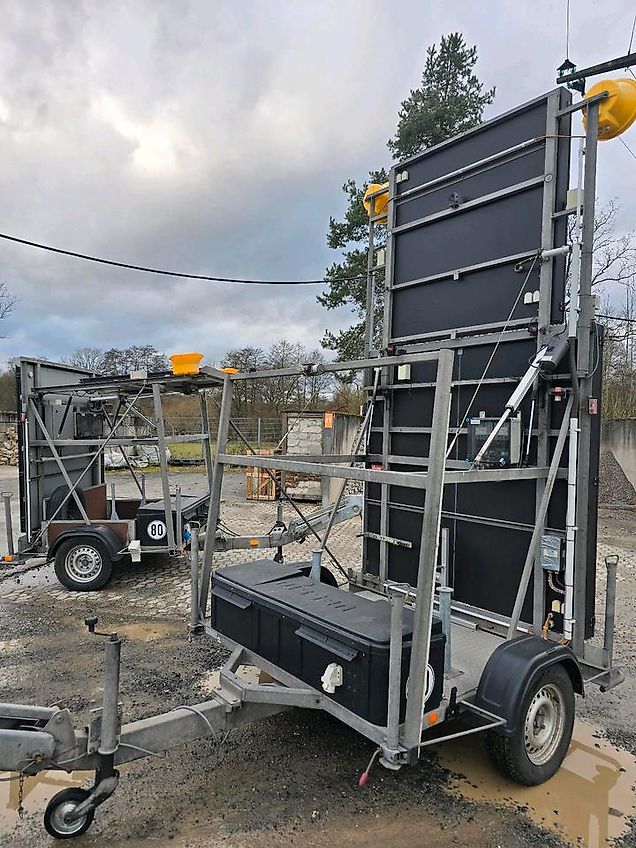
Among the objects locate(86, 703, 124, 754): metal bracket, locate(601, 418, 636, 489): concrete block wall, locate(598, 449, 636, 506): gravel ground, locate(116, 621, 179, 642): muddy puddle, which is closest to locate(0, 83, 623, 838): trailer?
locate(86, 703, 124, 754): metal bracket

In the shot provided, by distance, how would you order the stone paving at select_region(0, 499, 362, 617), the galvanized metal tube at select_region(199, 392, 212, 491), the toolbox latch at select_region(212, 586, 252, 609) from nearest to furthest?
the toolbox latch at select_region(212, 586, 252, 609)
the stone paving at select_region(0, 499, 362, 617)
the galvanized metal tube at select_region(199, 392, 212, 491)

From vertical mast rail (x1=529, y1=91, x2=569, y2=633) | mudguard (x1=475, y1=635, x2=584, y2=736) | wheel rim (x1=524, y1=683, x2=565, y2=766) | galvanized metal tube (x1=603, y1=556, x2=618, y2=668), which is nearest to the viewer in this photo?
mudguard (x1=475, y1=635, x2=584, y2=736)

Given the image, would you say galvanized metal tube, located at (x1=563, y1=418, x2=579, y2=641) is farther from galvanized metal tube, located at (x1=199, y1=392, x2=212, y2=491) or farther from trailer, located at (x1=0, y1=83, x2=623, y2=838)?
galvanized metal tube, located at (x1=199, y1=392, x2=212, y2=491)

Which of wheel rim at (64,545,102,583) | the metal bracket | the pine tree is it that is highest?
the pine tree

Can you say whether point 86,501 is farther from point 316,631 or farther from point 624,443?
point 624,443

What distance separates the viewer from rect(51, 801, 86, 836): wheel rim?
2455 mm

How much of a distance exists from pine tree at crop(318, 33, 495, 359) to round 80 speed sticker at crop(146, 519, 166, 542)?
34.6 ft

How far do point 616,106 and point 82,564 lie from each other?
257 inches

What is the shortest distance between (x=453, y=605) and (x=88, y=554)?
14.0 feet

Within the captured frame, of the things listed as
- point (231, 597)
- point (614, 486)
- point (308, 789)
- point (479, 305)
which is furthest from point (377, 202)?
point (614, 486)

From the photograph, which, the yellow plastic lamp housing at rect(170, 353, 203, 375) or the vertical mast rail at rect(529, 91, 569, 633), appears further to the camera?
the yellow plastic lamp housing at rect(170, 353, 203, 375)

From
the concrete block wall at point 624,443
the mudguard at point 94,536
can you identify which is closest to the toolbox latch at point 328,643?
the mudguard at point 94,536

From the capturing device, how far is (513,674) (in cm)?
283

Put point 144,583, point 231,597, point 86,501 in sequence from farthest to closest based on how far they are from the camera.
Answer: point 86,501 < point 144,583 < point 231,597
